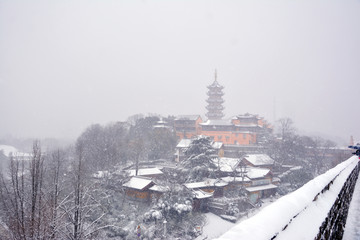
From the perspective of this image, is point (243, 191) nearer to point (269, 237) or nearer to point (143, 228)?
point (143, 228)

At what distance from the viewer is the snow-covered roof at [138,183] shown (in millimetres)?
19378

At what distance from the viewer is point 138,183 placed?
784 inches

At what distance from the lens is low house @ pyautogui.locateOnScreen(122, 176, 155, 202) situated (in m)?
19.4

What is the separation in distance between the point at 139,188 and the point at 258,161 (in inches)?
632

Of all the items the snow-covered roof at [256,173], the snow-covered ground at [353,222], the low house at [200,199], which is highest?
the snow-covered ground at [353,222]

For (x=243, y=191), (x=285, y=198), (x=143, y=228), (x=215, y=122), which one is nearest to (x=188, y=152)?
(x=243, y=191)

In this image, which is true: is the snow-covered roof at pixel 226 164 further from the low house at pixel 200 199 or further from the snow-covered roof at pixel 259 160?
the low house at pixel 200 199

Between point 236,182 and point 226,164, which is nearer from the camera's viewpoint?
point 236,182

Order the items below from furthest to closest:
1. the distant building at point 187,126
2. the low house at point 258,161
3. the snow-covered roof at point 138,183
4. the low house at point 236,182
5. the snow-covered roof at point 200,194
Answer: the distant building at point 187,126 < the low house at point 258,161 < the low house at point 236,182 < the snow-covered roof at point 138,183 < the snow-covered roof at point 200,194

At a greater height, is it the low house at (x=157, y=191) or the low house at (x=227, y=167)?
the low house at (x=227, y=167)

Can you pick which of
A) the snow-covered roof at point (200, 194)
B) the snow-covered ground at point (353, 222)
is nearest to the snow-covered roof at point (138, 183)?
the snow-covered roof at point (200, 194)

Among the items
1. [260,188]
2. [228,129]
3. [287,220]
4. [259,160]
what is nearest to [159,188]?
[260,188]

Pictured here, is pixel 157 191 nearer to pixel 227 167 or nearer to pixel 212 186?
pixel 212 186

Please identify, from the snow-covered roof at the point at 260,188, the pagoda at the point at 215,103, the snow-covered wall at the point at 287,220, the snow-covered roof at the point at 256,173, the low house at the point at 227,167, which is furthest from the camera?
the pagoda at the point at 215,103
